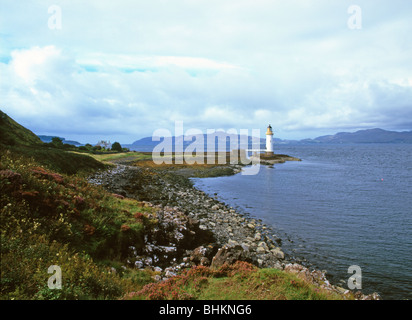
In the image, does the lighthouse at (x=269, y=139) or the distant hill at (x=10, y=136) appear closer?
the distant hill at (x=10, y=136)

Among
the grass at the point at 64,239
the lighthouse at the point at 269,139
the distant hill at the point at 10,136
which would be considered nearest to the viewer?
the grass at the point at 64,239

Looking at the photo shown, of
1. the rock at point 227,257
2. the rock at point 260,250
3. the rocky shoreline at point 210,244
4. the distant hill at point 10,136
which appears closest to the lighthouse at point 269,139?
the rocky shoreline at point 210,244

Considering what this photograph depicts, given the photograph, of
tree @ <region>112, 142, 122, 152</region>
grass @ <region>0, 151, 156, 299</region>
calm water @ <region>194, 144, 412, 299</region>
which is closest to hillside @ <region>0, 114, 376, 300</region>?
grass @ <region>0, 151, 156, 299</region>

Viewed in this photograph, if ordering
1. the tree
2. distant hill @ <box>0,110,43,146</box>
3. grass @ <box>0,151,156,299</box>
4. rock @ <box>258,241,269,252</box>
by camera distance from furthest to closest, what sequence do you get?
the tree < distant hill @ <box>0,110,43,146</box> < rock @ <box>258,241,269,252</box> < grass @ <box>0,151,156,299</box>

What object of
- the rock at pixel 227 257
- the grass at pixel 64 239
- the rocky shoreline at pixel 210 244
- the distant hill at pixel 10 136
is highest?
the distant hill at pixel 10 136

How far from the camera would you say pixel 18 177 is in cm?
1186

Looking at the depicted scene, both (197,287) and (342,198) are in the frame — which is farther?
(342,198)

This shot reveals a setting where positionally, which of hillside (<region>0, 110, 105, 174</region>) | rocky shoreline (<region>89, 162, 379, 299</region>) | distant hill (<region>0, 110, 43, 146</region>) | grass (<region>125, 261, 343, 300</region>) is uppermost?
distant hill (<region>0, 110, 43, 146</region>)

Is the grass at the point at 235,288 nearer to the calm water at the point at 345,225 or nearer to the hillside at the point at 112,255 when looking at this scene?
the hillside at the point at 112,255

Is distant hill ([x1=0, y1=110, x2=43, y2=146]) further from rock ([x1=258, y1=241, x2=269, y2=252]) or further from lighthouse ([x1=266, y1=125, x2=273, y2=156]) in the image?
lighthouse ([x1=266, y1=125, x2=273, y2=156])
